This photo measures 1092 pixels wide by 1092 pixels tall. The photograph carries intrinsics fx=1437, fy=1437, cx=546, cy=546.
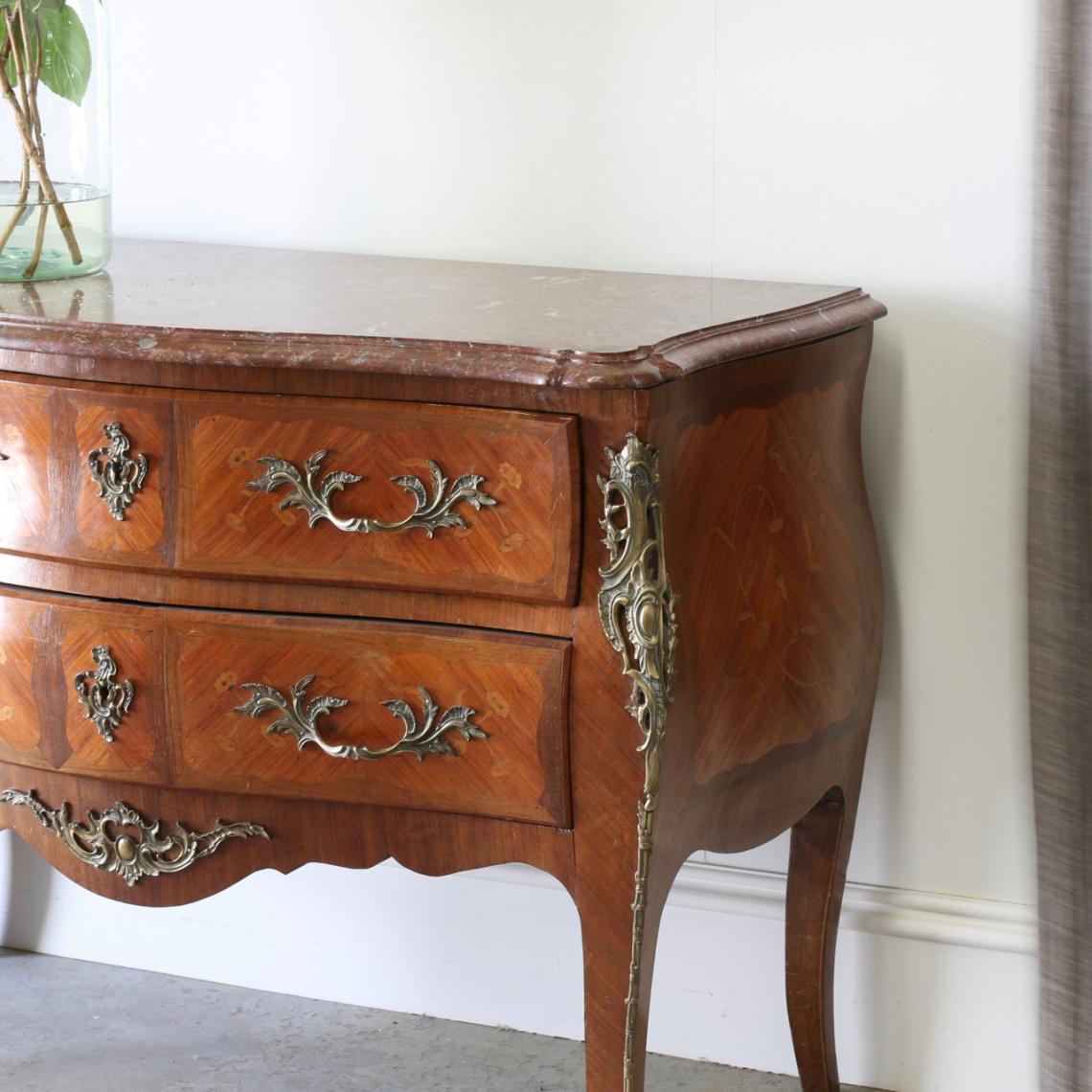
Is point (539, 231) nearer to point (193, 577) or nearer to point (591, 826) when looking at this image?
point (193, 577)

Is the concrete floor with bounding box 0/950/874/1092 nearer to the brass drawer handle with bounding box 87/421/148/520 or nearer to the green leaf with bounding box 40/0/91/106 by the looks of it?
the brass drawer handle with bounding box 87/421/148/520

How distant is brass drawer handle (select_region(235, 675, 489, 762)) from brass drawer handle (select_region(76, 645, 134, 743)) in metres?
0.10

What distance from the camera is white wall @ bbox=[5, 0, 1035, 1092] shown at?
5.00 ft

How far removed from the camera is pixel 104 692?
1.21m

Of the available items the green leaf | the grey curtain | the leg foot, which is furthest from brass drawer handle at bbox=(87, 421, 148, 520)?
the grey curtain

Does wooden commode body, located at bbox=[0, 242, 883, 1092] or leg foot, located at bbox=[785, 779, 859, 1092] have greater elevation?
wooden commode body, located at bbox=[0, 242, 883, 1092]

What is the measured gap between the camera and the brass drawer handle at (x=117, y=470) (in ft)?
3.83

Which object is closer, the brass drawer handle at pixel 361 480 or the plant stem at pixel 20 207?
the brass drawer handle at pixel 361 480

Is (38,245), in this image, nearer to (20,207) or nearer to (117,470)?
(20,207)

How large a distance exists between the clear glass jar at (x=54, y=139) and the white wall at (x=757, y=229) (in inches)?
12.2

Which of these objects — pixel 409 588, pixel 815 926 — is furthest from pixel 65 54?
pixel 815 926

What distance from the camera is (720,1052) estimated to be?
5.70 ft

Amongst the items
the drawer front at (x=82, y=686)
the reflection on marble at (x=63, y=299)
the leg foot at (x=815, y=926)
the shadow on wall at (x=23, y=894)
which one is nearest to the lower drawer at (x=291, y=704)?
the drawer front at (x=82, y=686)

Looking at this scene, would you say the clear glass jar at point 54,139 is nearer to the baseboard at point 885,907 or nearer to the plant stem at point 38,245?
the plant stem at point 38,245
